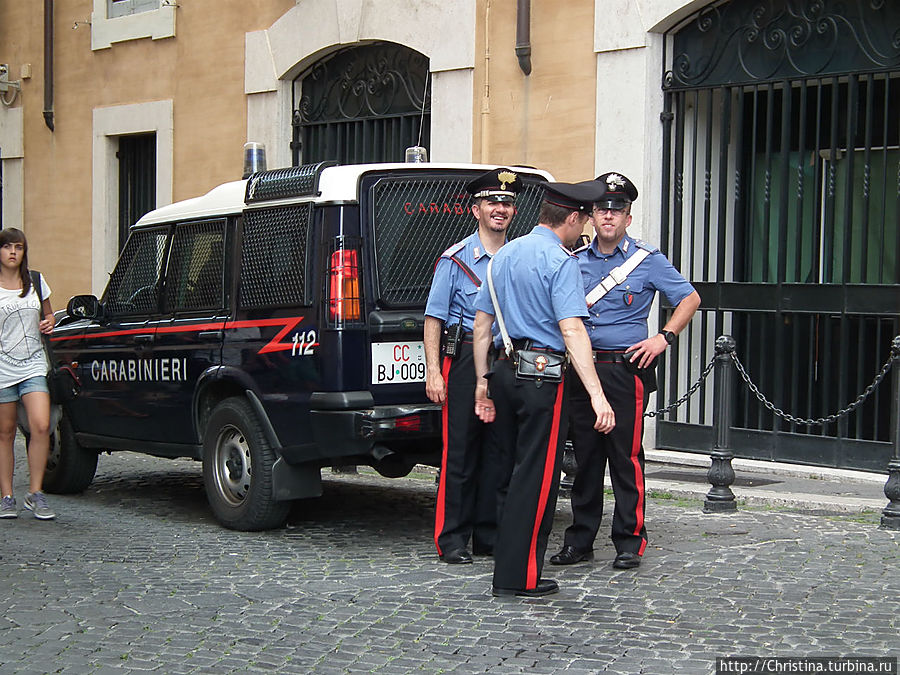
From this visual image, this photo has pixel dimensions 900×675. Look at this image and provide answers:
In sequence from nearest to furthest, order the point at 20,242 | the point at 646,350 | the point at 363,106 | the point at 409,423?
the point at 646,350 → the point at 409,423 → the point at 20,242 → the point at 363,106

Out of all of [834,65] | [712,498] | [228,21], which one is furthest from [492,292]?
[228,21]

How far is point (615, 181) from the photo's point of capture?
634 cm

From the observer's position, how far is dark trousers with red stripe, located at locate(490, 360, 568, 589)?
5656 mm

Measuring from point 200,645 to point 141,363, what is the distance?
332cm

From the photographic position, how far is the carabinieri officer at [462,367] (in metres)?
6.46

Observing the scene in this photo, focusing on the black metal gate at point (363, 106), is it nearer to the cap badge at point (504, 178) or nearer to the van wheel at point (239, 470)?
the van wheel at point (239, 470)

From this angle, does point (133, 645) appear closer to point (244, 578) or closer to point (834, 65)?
point (244, 578)

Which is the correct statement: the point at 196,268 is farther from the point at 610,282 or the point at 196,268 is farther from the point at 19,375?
the point at 610,282

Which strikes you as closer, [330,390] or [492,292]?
[492,292]

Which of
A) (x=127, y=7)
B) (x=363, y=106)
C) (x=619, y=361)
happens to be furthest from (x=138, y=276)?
(x=127, y=7)

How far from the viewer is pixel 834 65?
9617 mm

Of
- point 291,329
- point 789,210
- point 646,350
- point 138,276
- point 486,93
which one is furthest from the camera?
point 486,93

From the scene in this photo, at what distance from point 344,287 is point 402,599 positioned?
1773 mm

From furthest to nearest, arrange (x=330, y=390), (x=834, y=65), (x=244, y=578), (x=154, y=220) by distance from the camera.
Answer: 1. (x=834, y=65)
2. (x=154, y=220)
3. (x=330, y=390)
4. (x=244, y=578)
